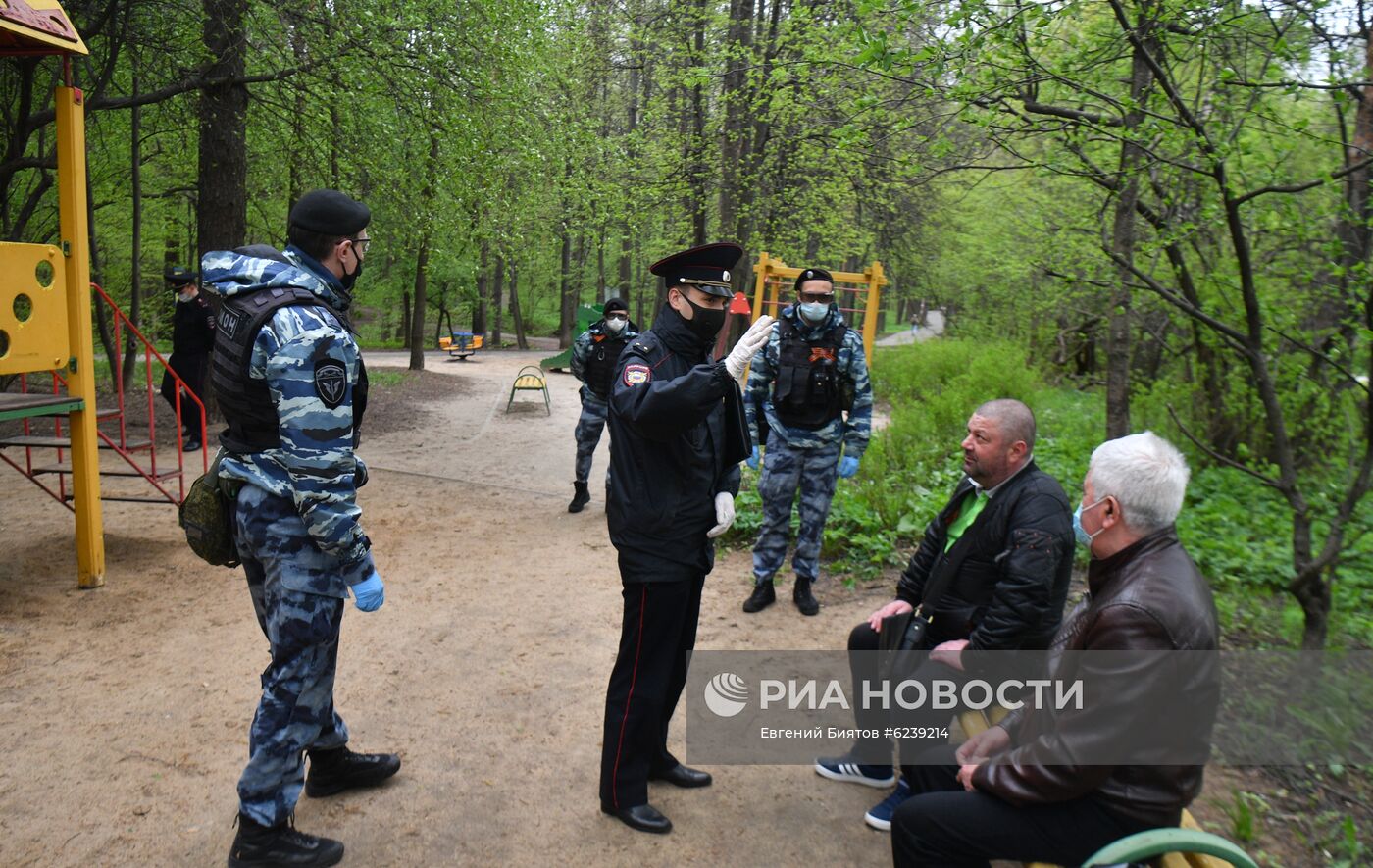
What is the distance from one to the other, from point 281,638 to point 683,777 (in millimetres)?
1596

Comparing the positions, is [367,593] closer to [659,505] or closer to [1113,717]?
[659,505]

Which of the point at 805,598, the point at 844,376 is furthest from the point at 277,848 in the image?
the point at 844,376

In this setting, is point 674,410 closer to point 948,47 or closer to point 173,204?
point 948,47

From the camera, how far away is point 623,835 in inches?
124

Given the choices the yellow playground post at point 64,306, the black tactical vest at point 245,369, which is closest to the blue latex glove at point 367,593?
the black tactical vest at point 245,369

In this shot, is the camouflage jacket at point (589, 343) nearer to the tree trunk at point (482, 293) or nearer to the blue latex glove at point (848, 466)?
the blue latex glove at point (848, 466)

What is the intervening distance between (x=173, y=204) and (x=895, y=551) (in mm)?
17693

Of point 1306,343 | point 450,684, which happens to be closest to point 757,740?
point 450,684

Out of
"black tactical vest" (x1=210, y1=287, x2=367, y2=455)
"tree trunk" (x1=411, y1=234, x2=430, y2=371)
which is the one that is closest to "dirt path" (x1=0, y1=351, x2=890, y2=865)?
"black tactical vest" (x1=210, y1=287, x2=367, y2=455)

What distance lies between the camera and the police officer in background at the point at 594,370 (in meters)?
7.69

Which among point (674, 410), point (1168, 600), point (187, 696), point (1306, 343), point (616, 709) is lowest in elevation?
point (187, 696)

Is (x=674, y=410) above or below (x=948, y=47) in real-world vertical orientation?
below

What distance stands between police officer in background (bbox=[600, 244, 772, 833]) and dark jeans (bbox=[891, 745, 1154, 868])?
1.03m

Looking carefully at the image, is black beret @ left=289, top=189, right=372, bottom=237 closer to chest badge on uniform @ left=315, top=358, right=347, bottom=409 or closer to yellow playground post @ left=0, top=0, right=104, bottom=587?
chest badge on uniform @ left=315, top=358, right=347, bottom=409
